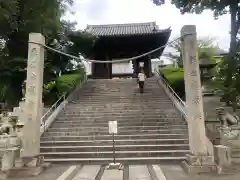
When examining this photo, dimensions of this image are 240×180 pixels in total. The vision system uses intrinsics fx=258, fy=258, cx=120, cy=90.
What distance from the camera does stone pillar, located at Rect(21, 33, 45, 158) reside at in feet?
24.5

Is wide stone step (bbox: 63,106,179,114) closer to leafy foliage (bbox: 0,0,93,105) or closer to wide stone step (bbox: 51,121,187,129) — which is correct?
wide stone step (bbox: 51,121,187,129)

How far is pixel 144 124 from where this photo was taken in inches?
457

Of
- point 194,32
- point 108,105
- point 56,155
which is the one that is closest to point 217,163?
point 194,32

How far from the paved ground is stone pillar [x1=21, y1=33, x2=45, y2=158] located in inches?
35.3

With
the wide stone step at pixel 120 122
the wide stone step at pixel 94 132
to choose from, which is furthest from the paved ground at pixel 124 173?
the wide stone step at pixel 120 122

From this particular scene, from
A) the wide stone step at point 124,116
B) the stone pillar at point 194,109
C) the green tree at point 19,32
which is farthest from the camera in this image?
the green tree at point 19,32

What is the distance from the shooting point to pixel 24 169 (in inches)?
284

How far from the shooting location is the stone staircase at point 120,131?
924 centimetres

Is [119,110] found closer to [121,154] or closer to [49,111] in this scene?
[49,111]

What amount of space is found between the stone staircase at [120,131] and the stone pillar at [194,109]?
170 cm

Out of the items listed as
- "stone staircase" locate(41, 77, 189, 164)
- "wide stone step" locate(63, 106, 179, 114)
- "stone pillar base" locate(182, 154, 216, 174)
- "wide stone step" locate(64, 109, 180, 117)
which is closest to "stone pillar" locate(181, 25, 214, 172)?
"stone pillar base" locate(182, 154, 216, 174)

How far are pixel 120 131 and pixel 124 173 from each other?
12.0 ft

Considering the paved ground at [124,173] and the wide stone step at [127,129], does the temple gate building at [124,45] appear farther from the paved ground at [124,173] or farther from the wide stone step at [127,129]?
the paved ground at [124,173]

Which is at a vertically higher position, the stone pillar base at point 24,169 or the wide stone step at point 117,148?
the wide stone step at point 117,148
